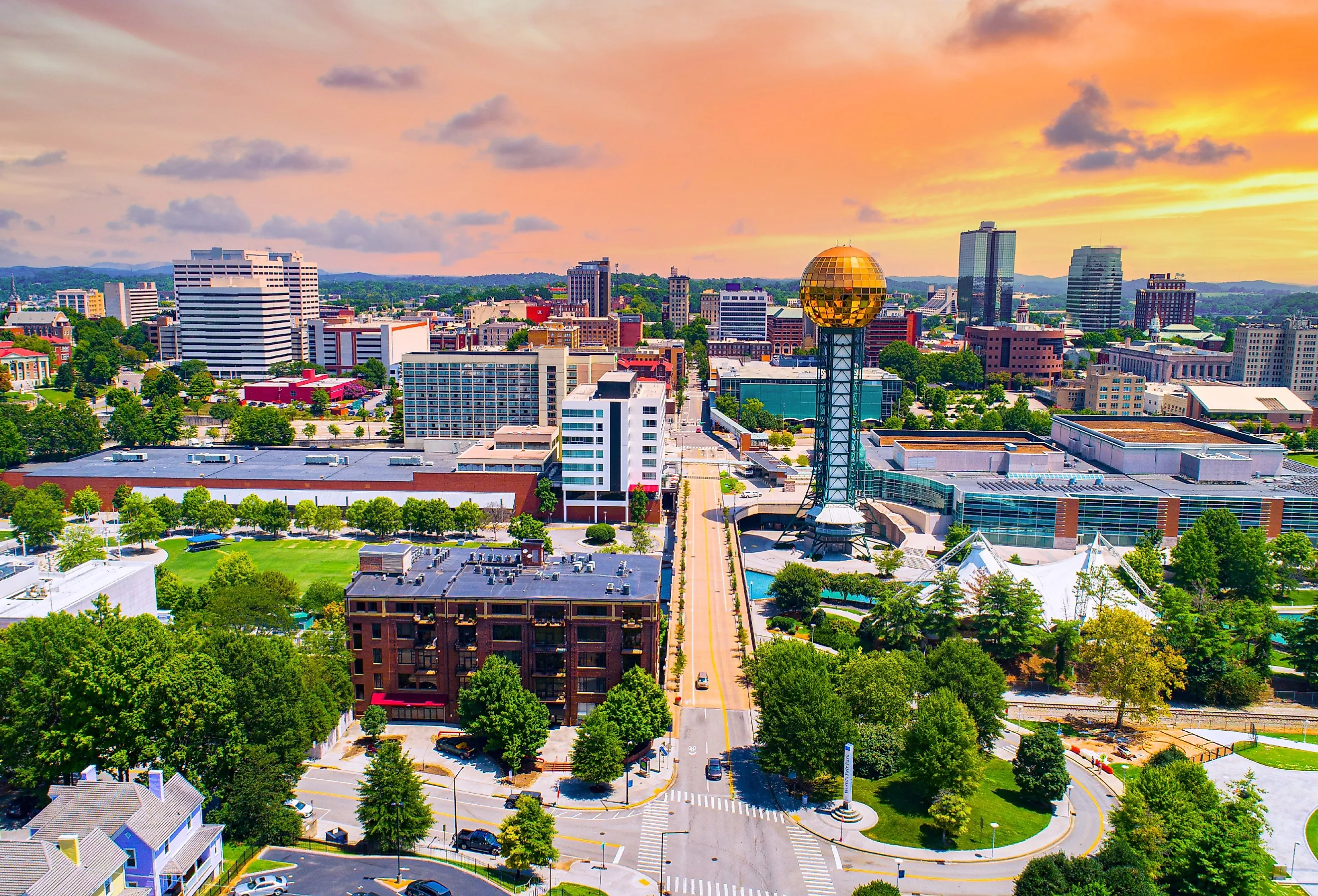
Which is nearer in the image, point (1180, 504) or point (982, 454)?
point (1180, 504)

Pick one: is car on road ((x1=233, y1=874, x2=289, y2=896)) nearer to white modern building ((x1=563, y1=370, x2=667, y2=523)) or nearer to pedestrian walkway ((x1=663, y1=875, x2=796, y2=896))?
pedestrian walkway ((x1=663, y1=875, x2=796, y2=896))

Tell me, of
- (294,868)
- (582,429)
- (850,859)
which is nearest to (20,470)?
(582,429)

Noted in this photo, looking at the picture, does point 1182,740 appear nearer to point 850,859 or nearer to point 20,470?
point 850,859

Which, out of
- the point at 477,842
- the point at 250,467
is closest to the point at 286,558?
the point at 250,467

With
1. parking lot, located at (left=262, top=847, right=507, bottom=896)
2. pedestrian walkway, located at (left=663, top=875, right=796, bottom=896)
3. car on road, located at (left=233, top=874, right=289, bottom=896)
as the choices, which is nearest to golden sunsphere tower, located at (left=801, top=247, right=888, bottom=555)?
pedestrian walkway, located at (left=663, top=875, right=796, bottom=896)

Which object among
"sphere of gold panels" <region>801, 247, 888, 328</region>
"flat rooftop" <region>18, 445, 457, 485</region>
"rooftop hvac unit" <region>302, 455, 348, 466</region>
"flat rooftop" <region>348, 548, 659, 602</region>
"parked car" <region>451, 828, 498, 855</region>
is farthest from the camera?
"rooftop hvac unit" <region>302, 455, 348, 466</region>

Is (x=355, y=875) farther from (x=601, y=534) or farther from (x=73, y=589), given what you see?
(x=601, y=534)

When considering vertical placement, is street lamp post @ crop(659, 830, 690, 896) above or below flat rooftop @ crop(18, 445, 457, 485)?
below
